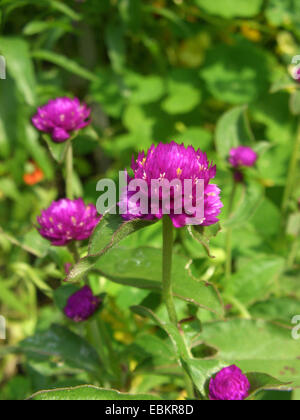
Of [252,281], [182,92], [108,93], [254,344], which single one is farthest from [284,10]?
[254,344]

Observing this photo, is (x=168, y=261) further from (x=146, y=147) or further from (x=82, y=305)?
(x=146, y=147)

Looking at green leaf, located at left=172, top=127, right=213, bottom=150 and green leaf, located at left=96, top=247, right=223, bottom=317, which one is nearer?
green leaf, located at left=96, top=247, right=223, bottom=317

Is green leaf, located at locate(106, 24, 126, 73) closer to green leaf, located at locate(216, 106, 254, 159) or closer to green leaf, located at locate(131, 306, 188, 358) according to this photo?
green leaf, located at locate(216, 106, 254, 159)

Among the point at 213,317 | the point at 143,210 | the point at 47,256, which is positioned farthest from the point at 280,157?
the point at 143,210

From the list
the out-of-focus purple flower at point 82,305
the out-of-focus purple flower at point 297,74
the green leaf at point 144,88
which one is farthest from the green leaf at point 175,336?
the green leaf at point 144,88

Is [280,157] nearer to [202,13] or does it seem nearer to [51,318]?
[202,13]

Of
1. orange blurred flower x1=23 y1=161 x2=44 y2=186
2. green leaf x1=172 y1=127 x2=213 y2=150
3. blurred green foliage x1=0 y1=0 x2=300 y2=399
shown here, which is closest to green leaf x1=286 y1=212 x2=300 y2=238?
blurred green foliage x1=0 y1=0 x2=300 y2=399

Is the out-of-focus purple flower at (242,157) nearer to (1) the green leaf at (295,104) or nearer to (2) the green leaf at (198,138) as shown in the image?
(1) the green leaf at (295,104)
